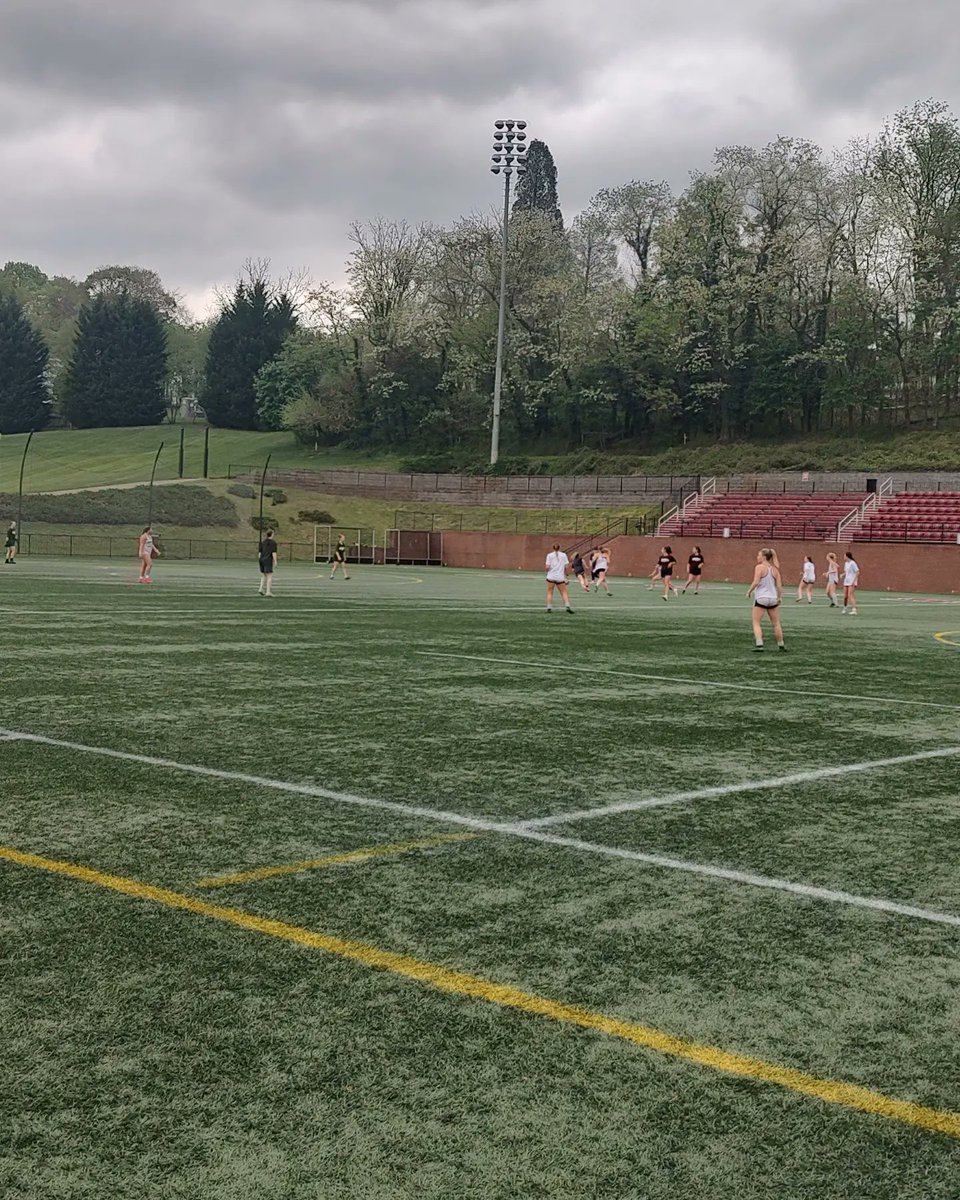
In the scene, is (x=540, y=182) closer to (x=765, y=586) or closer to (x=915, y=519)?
(x=915, y=519)

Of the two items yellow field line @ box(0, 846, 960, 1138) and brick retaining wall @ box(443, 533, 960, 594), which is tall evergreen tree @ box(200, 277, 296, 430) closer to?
brick retaining wall @ box(443, 533, 960, 594)

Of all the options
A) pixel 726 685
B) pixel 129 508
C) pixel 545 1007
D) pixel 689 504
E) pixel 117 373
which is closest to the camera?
pixel 545 1007

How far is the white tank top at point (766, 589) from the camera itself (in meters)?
20.2

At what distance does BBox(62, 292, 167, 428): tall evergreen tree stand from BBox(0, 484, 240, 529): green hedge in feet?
191

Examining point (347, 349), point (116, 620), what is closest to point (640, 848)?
point (116, 620)

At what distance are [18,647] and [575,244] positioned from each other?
8753cm

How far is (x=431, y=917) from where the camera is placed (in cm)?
578

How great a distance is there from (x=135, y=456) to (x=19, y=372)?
2829 cm

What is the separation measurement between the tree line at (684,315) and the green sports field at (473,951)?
74.7 metres

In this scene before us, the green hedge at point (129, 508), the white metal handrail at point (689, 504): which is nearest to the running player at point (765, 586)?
the white metal handrail at point (689, 504)

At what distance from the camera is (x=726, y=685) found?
1588 centimetres

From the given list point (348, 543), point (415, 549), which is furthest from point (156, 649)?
point (348, 543)

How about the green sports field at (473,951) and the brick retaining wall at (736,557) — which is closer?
the green sports field at (473,951)

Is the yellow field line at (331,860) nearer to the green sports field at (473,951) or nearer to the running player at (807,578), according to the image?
the green sports field at (473,951)
